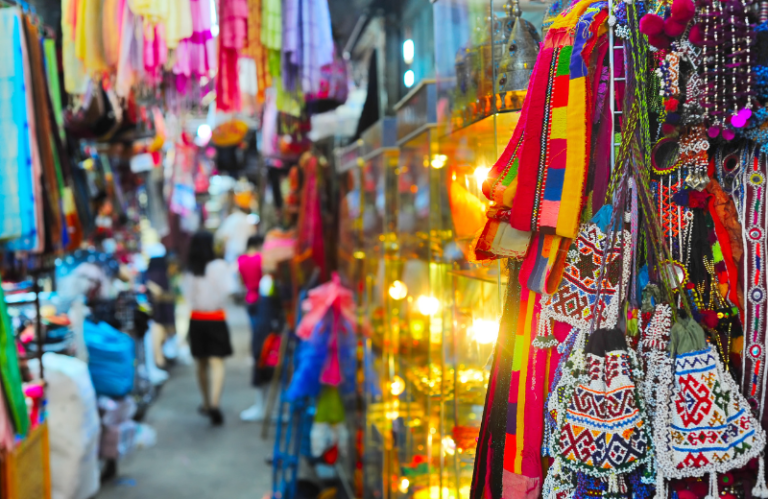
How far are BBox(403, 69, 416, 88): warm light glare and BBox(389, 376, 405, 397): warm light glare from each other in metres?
1.43

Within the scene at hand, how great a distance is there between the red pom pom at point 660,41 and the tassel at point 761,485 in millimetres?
830

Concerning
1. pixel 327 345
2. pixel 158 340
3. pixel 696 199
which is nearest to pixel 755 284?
pixel 696 199

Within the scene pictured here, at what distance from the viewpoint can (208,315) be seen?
5289 mm

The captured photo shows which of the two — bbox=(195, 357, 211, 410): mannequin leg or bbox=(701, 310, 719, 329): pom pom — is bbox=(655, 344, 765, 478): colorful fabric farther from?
bbox=(195, 357, 211, 410): mannequin leg

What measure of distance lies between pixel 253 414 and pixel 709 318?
474 cm

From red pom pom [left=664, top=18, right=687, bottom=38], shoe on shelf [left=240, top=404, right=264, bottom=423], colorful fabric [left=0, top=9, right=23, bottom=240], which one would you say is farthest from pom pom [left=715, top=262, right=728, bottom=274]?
shoe on shelf [left=240, top=404, right=264, bottom=423]

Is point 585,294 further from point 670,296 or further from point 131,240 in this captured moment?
point 131,240

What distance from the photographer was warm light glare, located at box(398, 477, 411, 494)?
2.66 metres

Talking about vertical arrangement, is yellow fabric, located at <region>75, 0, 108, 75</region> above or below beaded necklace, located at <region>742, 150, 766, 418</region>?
above

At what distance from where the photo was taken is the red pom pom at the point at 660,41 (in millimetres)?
1257

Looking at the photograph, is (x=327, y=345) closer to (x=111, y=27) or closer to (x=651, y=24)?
(x=111, y=27)

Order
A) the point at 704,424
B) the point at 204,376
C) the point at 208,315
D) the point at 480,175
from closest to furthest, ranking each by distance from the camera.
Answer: the point at 704,424, the point at 480,175, the point at 208,315, the point at 204,376

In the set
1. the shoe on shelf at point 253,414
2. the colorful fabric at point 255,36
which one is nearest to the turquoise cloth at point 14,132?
the colorful fabric at point 255,36

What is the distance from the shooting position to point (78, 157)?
4.39m
